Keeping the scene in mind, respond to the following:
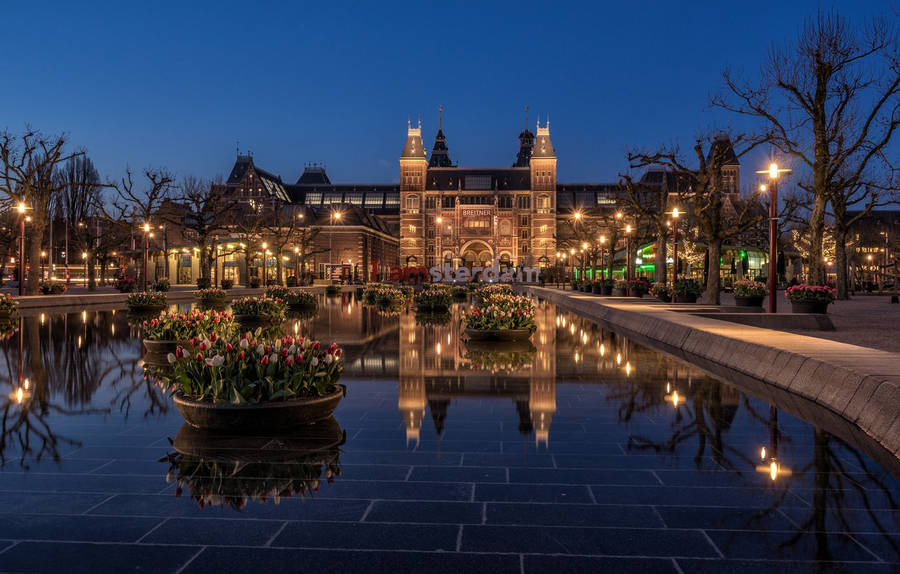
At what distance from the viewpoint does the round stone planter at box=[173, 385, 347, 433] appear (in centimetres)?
658

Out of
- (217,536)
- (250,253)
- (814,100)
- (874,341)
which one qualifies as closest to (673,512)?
(217,536)

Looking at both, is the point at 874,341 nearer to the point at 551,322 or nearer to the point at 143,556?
the point at 551,322

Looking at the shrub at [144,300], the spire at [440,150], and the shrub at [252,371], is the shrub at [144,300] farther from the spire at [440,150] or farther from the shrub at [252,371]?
the spire at [440,150]

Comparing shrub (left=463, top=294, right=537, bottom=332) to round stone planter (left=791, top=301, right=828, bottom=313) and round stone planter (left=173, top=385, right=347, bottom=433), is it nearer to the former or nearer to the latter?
round stone planter (left=173, top=385, right=347, bottom=433)

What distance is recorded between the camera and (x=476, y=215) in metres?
126

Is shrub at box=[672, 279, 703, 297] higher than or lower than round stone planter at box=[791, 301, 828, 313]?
higher

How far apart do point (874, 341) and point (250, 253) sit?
55.4 metres

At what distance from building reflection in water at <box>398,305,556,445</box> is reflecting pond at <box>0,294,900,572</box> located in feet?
0.24

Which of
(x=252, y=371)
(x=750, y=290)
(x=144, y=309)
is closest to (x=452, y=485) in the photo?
(x=252, y=371)

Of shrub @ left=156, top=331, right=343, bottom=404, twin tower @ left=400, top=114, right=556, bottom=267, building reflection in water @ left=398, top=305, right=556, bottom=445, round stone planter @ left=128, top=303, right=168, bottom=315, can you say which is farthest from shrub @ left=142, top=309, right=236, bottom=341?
twin tower @ left=400, top=114, right=556, bottom=267

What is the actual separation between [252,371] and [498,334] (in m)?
9.29

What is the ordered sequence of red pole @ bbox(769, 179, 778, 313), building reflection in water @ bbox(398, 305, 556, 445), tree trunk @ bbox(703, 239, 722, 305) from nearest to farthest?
building reflection in water @ bbox(398, 305, 556, 445) → red pole @ bbox(769, 179, 778, 313) → tree trunk @ bbox(703, 239, 722, 305)

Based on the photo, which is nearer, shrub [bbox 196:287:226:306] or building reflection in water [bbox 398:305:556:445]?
building reflection in water [bbox 398:305:556:445]

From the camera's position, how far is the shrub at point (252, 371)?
6.73 meters
